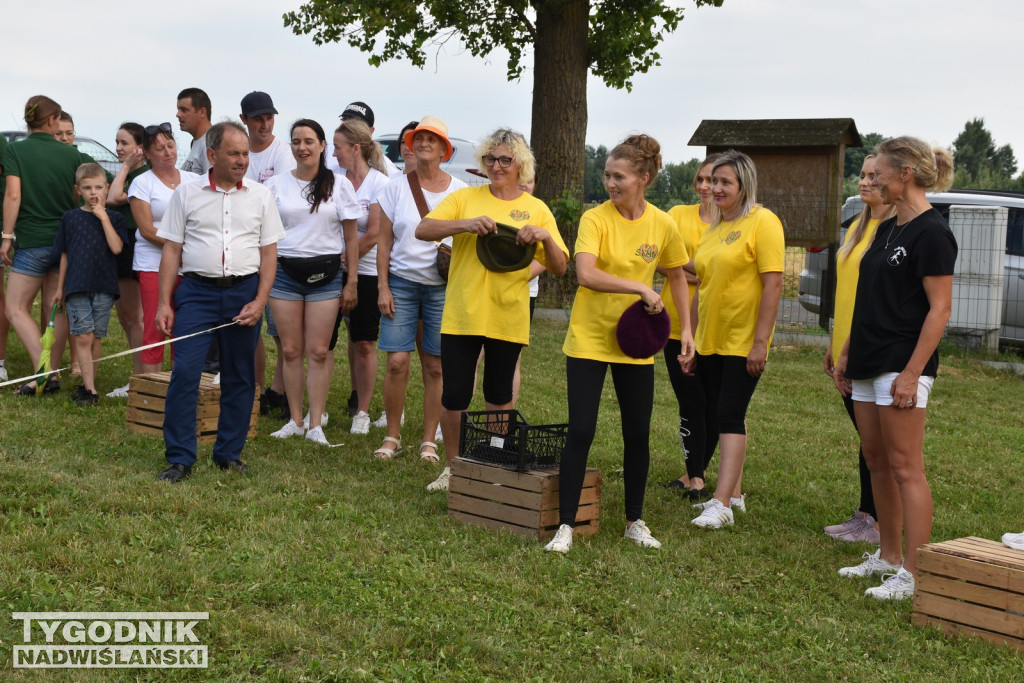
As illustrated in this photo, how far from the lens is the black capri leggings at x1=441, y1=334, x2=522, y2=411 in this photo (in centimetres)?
574

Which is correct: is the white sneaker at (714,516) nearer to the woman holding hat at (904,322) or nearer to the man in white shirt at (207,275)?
the woman holding hat at (904,322)

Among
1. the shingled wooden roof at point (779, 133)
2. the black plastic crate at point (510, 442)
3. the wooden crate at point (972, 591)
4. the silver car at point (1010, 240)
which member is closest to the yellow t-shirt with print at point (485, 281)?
the black plastic crate at point (510, 442)

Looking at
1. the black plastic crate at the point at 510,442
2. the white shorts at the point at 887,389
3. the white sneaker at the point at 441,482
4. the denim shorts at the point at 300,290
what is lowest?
the white sneaker at the point at 441,482

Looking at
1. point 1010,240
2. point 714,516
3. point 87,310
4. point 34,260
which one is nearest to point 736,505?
point 714,516

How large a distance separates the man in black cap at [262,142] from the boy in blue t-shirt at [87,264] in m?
1.27

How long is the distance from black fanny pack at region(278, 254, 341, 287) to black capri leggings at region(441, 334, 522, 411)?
150 cm

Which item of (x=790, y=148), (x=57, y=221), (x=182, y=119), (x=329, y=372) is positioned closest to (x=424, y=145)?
(x=329, y=372)

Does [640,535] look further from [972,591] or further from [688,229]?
[688,229]

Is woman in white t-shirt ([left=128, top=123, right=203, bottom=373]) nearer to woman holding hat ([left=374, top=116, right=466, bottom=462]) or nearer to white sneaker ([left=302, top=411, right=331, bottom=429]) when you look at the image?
white sneaker ([left=302, top=411, right=331, bottom=429])

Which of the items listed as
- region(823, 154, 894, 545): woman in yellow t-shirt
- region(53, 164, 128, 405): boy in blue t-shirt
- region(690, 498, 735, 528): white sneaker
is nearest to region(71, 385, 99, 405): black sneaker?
region(53, 164, 128, 405): boy in blue t-shirt

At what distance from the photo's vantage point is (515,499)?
5293 millimetres

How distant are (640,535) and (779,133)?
908 centimetres

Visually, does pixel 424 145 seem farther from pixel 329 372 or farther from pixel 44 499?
pixel 44 499

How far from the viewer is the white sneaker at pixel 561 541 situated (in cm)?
499
